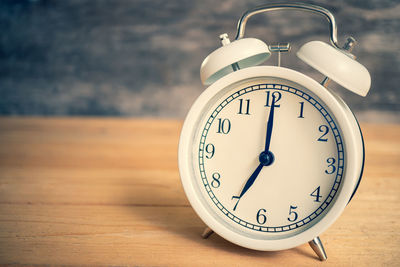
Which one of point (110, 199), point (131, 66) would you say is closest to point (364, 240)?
point (110, 199)

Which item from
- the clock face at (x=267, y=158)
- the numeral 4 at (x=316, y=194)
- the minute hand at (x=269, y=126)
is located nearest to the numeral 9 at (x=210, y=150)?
the clock face at (x=267, y=158)

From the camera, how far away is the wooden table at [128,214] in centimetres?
84

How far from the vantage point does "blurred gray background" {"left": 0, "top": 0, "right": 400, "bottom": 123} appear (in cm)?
221

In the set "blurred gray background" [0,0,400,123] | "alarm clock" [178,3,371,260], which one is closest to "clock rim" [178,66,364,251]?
"alarm clock" [178,3,371,260]

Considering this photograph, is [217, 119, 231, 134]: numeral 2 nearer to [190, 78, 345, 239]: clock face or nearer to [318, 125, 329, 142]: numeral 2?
[190, 78, 345, 239]: clock face

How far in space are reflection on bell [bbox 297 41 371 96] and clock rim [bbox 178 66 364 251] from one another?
3cm

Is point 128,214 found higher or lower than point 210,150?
lower

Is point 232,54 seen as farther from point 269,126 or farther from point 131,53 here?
point 131,53

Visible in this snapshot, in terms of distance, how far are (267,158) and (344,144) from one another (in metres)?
0.15

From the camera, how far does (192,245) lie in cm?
88

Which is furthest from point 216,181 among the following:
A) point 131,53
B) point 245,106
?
point 131,53

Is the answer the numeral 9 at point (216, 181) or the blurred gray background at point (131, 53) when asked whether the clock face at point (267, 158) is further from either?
the blurred gray background at point (131, 53)

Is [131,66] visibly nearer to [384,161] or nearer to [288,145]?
[384,161]

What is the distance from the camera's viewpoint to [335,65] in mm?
788
